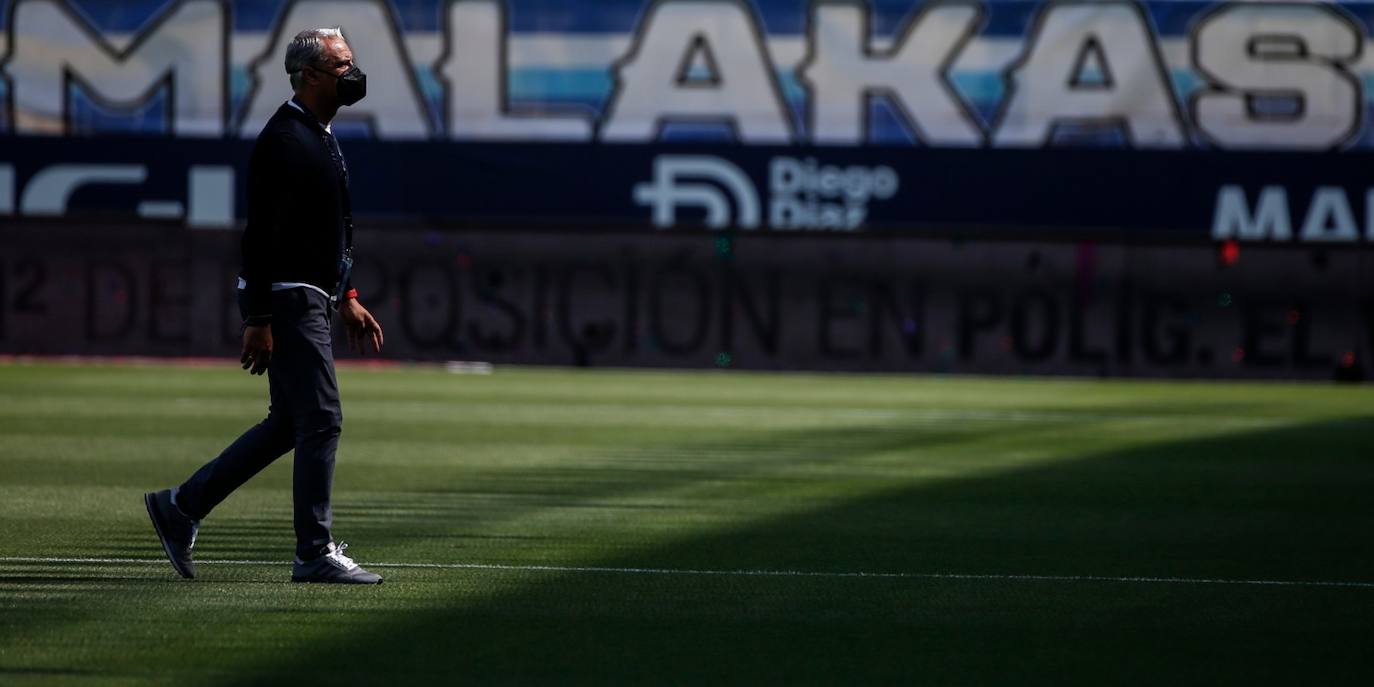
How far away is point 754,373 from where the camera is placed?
99.9 feet

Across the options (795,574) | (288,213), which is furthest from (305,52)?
(795,574)

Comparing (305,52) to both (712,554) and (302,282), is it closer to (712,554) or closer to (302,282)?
(302,282)

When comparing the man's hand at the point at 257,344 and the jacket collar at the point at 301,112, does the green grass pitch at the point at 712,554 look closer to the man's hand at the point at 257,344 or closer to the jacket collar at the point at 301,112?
the man's hand at the point at 257,344

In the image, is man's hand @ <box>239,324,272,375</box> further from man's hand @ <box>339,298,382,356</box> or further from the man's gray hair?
the man's gray hair

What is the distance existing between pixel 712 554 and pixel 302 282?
8.19 feet

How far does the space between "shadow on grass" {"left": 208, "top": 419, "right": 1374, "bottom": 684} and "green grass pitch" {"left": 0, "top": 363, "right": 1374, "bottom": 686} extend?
24 millimetres

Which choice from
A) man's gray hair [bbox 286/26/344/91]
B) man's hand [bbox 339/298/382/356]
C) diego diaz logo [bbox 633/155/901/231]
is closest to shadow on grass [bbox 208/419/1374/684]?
man's hand [bbox 339/298/382/356]

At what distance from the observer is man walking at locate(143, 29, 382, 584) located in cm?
743

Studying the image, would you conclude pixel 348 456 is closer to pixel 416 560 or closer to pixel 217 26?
pixel 416 560

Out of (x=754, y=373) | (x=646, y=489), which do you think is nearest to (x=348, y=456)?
(x=646, y=489)

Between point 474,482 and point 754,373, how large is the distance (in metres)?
18.1

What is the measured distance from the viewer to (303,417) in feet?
24.6

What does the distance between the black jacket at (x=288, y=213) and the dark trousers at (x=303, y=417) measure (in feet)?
0.29

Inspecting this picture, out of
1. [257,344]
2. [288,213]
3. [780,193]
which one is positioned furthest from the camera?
[780,193]
